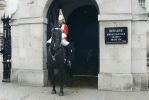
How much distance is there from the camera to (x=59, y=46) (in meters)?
11.6

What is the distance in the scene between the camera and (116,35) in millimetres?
12664

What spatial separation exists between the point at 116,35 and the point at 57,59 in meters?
2.23

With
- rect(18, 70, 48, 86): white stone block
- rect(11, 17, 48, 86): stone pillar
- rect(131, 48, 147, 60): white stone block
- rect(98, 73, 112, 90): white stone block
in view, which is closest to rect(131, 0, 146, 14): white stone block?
rect(131, 48, 147, 60): white stone block

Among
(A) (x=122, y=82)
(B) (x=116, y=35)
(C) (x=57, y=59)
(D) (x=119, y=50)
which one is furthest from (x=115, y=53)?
(C) (x=57, y=59)

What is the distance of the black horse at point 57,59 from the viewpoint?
1160cm

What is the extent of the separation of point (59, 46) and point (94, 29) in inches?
251

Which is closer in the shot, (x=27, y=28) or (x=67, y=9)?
(x=27, y=28)

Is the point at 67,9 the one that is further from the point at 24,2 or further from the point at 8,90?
the point at 8,90

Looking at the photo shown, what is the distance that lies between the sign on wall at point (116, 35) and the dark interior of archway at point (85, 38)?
4.90 meters

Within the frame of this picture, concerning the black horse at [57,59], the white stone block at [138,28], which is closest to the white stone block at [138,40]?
the white stone block at [138,28]

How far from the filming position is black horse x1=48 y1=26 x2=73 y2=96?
1160 cm

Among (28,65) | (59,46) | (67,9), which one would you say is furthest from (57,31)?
(67,9)

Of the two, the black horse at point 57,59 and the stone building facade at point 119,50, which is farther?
the stone building facade at point 119,50

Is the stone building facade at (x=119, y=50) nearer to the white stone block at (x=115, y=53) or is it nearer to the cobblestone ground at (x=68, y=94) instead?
the white stone block at (x=115, y=53)
